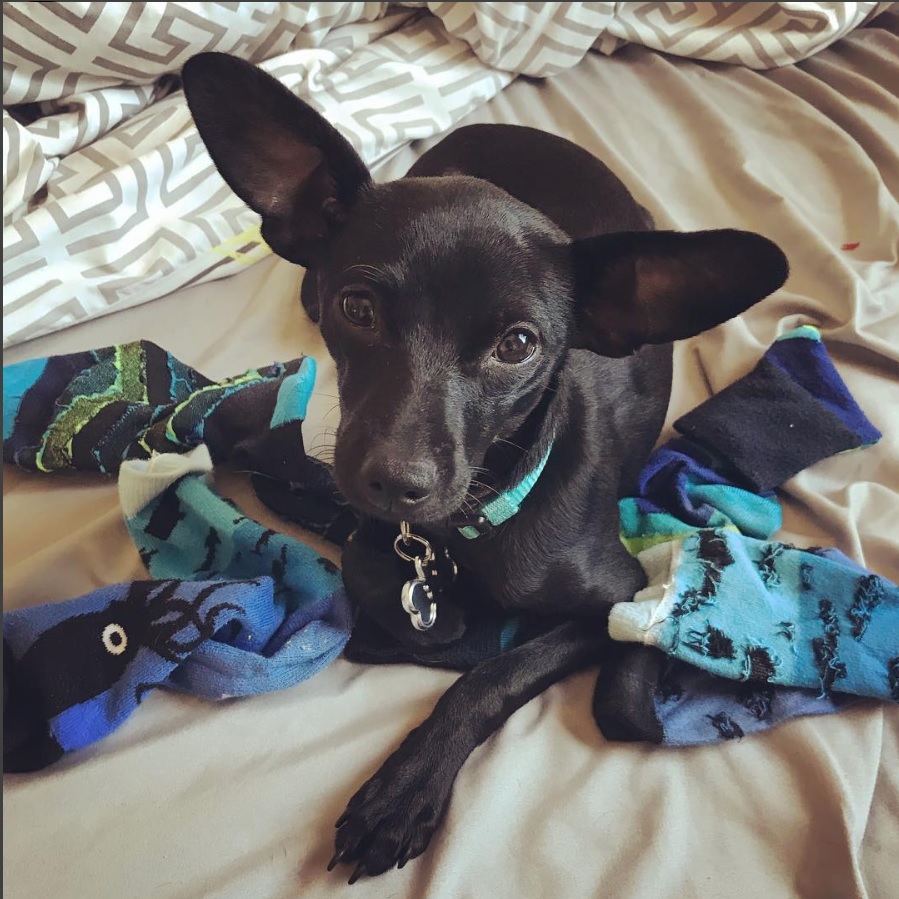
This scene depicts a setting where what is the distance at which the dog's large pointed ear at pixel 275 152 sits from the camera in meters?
1.16

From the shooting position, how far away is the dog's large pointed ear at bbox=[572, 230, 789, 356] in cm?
110

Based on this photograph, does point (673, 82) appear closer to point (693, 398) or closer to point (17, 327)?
point (693, 398)

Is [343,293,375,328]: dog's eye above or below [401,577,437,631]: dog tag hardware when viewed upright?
above

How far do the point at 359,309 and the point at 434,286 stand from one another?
138mm

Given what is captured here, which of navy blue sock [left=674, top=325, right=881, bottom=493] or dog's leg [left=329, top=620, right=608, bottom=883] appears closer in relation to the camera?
dog's leg [left=329, top=620, right=608, bottom=883]

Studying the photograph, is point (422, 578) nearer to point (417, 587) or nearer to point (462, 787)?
point (417, 587)

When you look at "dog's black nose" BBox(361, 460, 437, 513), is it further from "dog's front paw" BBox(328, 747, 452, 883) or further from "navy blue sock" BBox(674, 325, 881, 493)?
"navy blue sock" BBox(674, 325, 881, 493)

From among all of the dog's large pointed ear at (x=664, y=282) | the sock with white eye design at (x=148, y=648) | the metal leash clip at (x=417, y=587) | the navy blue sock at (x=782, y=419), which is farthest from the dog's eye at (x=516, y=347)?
the navy blue sock at (x=782, y=419)

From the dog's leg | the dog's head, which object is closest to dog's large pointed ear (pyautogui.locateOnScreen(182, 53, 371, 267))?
the dog's head

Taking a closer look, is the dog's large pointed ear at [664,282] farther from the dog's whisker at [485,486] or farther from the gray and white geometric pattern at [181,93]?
the gray and white geometric pattern at [181,93]

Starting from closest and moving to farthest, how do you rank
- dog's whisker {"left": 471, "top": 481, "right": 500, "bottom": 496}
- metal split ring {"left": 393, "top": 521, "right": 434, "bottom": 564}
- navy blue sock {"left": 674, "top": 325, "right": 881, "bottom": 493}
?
dog's whisker {"left": 471, "top": 481, "right": 500, "bottom": 496}
metal split ring {"left": 393, "top": 521, "right": 434, "bottom": 564}
navy blue sock {"left": 674, "top": 325, "right": 881, "bottom": 493}

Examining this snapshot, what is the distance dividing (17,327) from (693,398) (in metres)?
1.64

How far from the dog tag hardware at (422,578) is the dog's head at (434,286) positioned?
24cm

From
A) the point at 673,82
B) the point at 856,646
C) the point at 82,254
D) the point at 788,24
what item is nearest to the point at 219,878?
the point at 856,646
